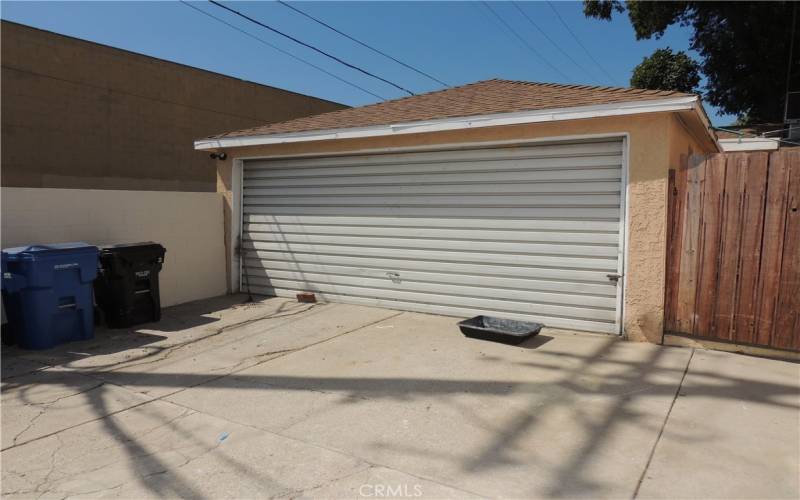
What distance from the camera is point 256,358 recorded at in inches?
221

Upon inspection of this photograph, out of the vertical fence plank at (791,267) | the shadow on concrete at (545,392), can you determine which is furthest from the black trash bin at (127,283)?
the vertical fence plank at (791,267)

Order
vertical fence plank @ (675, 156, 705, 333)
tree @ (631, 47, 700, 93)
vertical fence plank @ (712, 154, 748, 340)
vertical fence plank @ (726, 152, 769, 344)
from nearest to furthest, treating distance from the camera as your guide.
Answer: vertical fence plank @ (726, 152, 769, 344) → vertical fence plank @ (712, 154, 748, 340) → vertical fence plank @ (675, 156, 705, 333) → tree @ (631, 47, 700, 93)

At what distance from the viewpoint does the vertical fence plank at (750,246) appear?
518 cm

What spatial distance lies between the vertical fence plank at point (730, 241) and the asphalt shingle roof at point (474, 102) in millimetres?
974

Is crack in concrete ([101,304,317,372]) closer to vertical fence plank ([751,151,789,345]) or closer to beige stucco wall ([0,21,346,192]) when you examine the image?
vertical fence plank ([751,151,789,345])

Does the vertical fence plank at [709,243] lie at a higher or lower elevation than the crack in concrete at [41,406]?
higher

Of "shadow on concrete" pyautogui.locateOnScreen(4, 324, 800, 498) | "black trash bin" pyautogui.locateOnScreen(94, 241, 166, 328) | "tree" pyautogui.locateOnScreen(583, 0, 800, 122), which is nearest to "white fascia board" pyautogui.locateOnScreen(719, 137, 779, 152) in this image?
"tree" pyautogui.locateOnScreen(583, 0, 800, 122)

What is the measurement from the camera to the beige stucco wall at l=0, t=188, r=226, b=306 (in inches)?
257

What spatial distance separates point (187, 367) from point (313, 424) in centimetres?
212

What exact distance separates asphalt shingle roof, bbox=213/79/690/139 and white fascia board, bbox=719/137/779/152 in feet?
21.8

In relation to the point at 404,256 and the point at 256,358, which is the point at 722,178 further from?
the point at 256,358

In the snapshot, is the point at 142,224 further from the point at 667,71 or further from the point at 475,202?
the point at 667,71

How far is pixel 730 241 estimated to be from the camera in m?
5.34

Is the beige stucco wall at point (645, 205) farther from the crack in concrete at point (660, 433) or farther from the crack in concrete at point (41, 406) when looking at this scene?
the crack in concrete at point (41, 406)
